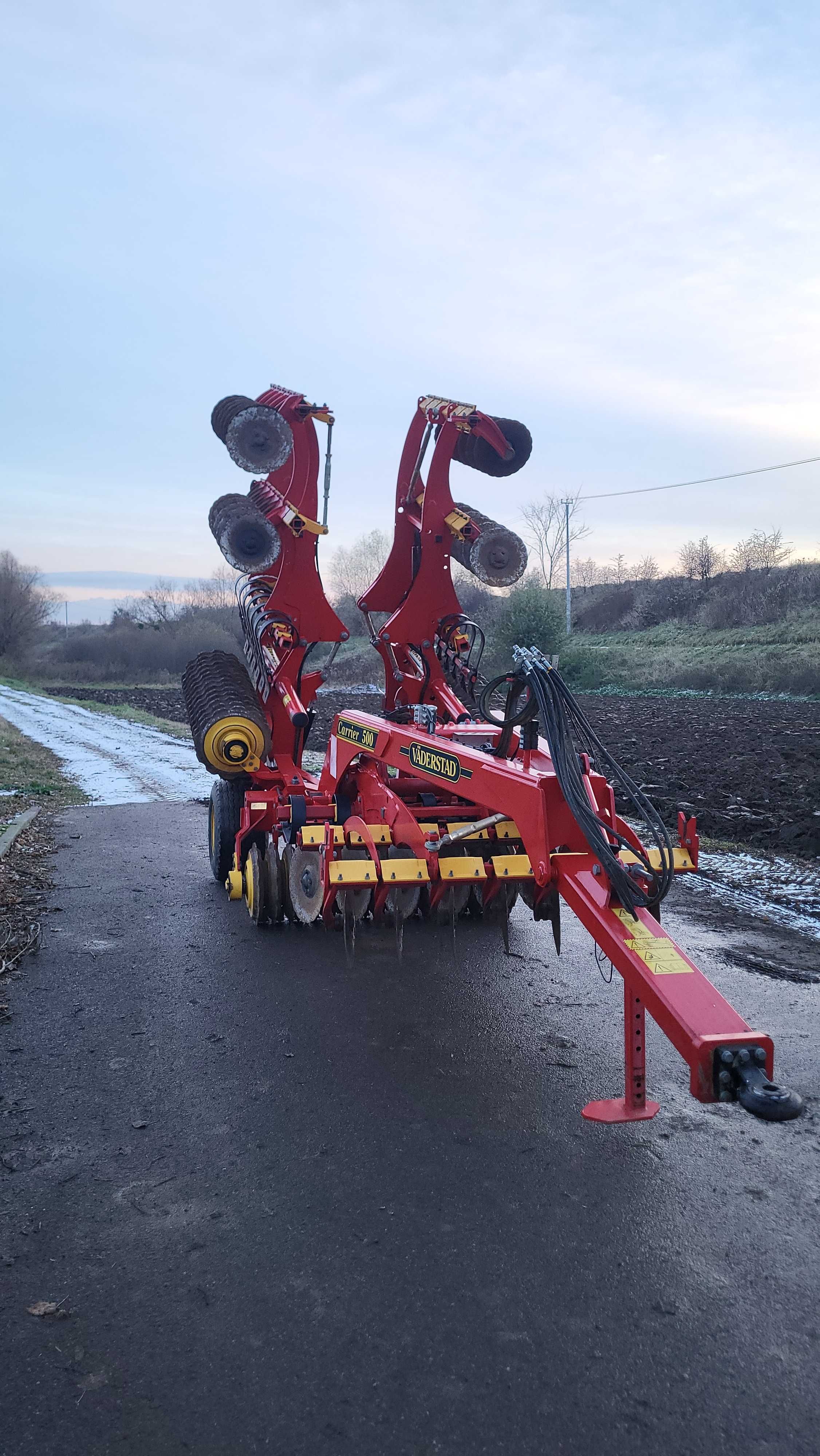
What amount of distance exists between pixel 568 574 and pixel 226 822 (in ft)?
144

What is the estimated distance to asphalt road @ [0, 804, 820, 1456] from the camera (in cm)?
237

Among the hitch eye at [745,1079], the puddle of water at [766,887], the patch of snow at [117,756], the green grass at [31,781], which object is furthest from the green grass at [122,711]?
the hitch eye at [745,1079]

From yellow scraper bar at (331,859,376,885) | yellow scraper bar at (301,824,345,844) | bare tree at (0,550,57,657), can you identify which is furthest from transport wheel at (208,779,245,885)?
bare tree at (0,550,57,657)

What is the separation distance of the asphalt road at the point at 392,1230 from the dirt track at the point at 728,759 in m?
3.92

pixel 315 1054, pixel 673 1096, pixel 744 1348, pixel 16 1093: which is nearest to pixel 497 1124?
pixel 673 1096

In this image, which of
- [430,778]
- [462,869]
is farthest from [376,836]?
[462,869]

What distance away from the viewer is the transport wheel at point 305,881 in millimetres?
5492

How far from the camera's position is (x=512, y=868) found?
4371 mm

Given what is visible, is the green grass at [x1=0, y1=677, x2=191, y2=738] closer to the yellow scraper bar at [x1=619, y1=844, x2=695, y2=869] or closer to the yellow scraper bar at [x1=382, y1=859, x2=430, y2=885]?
the yellow scraper bar at [x1=382, y1=859, x2=430, y2=885]

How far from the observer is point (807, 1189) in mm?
3246

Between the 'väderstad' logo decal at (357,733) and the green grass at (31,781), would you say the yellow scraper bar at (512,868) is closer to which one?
the 'väderstad' logo decal at (357,733)

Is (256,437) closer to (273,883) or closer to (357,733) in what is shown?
(357,733)

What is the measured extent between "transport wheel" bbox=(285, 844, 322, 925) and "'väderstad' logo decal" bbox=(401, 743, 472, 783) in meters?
0.91

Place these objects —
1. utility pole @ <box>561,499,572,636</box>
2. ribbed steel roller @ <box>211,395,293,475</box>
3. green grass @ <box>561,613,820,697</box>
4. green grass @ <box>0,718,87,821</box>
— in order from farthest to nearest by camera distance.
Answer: utility pole @ <box>561,499,572,636</box>, green grass @ <box>561,613,820,697</box>, green grass @ <box>0,718,87,821</box>, ribbed steel roller @ <box>211,395,293,475</box>
